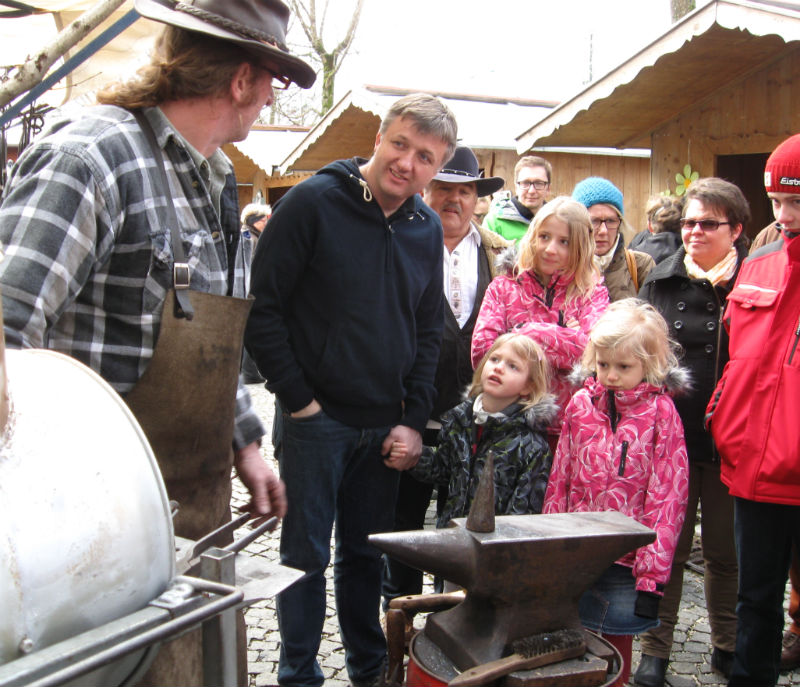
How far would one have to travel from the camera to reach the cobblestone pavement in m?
3.08

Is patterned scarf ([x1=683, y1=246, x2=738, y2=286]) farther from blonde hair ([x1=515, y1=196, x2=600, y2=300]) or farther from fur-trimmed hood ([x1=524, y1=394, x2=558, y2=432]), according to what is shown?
fur-trimmed hood ([x1=524, y1=394, x2=558, y2=432])

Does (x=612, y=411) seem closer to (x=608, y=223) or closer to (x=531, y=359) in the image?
(x=531, y=359)

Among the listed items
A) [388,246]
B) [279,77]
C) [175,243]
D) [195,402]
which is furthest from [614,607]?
A: [279,77]

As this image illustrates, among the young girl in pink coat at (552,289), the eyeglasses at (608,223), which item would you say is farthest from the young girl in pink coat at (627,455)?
the eyeglasses at (608,223)

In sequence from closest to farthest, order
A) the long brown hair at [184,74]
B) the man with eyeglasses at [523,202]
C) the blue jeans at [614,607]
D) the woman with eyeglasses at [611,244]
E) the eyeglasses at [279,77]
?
the long brown hair at [184,74]
the eyeglasses at [279,77]
the blue jeans at [614,607]
the woman with eyeglasses at [611,244]
the man with eyeglasses at [523,202]

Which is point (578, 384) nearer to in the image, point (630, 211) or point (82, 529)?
point (82, 529)

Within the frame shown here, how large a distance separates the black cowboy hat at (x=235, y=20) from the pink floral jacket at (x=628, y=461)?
59.6 inches

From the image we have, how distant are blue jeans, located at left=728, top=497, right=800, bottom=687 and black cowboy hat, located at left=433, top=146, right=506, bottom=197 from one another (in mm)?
1680

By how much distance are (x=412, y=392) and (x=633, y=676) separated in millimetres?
1405

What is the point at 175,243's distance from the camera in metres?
1.81

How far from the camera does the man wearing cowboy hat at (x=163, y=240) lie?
159cm

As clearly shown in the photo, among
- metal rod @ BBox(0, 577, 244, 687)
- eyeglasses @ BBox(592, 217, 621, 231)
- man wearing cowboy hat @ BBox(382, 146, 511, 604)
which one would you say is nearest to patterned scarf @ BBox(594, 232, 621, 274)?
eyeglasses @ BBox(592, 217, 621, 231)

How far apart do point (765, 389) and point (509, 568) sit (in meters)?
1.45

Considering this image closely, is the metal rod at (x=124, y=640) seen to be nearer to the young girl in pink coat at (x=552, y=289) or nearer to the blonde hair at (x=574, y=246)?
the young girl in pink coat at (x=552, y=289)
